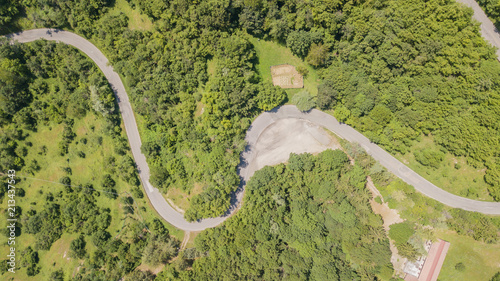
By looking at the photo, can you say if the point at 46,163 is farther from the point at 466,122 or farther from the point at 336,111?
the point at 466,122

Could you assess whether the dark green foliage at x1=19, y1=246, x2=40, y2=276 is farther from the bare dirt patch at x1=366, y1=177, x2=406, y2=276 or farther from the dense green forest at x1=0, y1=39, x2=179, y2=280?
the bare dirt patch at x1=366, y1=177, x2=406, y2=276

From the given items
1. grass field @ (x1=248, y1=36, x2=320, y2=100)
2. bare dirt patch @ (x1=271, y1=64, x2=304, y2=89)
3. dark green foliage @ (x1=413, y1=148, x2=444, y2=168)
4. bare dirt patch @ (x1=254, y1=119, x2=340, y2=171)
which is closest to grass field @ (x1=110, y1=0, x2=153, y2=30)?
grass field @ (x1=248, y1=36, x2=320, y2=100)

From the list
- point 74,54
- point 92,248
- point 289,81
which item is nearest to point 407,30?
point 289,81

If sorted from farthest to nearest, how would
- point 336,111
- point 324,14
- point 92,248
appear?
point 92,248 → point 336,111 → point 324,14

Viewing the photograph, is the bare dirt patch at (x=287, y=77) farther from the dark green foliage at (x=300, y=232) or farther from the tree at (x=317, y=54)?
the dark green foliage at (x=300, y=232)

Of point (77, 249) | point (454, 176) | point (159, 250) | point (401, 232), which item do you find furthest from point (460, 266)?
point (77, 249)

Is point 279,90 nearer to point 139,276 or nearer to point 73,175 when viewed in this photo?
point 139,276

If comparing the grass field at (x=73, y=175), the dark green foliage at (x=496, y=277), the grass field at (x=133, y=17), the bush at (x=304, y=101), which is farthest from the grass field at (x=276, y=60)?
the dark green foliage at (x=496, y=277)
